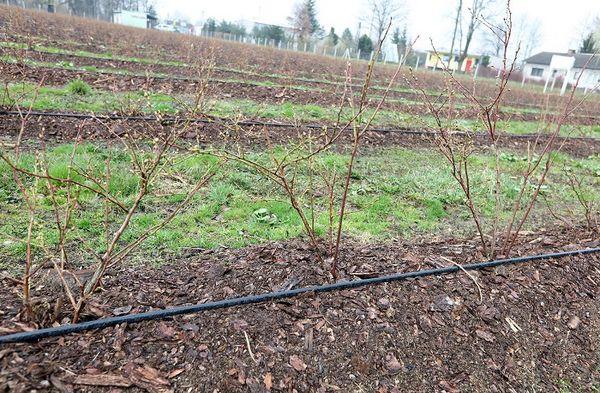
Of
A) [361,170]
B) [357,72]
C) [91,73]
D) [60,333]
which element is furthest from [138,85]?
[357,72]

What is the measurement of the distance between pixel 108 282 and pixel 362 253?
1.87 meters

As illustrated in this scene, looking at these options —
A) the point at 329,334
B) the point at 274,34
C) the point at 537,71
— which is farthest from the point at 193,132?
the point at 537,71

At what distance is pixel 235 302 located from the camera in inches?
99.3

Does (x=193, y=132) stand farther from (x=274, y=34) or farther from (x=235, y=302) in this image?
(x=274, y=34)

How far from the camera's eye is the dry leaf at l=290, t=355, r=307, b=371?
2.25 meters

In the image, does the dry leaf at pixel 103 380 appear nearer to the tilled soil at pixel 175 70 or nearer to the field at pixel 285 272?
the field at pixel 285 272

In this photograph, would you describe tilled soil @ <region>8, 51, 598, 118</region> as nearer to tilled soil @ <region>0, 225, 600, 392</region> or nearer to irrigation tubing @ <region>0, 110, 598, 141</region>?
irrigation tubing @ <region>0, 110, 598, 141</region>

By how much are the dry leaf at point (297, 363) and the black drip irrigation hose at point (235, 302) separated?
1.44 feet

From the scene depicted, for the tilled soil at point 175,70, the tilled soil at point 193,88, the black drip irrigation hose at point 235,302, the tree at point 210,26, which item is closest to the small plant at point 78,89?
the tilled soil at point 193,88

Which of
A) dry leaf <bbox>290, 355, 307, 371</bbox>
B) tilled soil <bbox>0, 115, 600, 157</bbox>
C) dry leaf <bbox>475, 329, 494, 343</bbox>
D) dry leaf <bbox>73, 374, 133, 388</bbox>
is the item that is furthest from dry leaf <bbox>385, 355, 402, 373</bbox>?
tilled soil <bbox>0, 115, 600, 157</bbox>

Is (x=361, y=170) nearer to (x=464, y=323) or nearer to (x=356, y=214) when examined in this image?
(x=356, y=214)

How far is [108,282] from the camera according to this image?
108 inches

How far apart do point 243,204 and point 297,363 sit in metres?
2.33

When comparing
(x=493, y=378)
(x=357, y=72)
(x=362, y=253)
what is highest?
(x=357, y=72)
